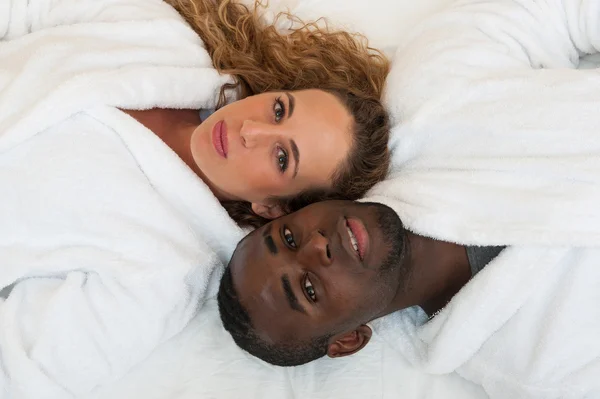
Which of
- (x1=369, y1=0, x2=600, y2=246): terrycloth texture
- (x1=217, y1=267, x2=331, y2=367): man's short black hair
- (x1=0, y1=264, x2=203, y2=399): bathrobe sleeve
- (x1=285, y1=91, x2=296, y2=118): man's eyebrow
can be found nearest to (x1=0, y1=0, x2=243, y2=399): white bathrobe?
(x1=0, y1=264, x2=203, y2=399): bathrobe sleeve

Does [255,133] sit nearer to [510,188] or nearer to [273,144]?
Result: [273,144]

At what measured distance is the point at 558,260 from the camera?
1057 millimetres

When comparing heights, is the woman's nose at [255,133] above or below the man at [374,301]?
above

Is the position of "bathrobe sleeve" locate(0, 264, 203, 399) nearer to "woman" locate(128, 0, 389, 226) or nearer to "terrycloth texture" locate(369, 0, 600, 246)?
"woman" locate(128, 0, 389, 226)

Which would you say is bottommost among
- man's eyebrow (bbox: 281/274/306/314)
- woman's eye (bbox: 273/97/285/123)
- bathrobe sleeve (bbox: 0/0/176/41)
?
man's eyebrow (bbox: 281/274/306/314)

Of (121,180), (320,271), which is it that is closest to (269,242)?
(320,271)

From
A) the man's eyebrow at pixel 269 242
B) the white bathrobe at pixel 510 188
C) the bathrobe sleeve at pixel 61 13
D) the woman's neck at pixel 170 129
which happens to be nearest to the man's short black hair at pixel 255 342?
the man's eyebrow at pixel 269 242

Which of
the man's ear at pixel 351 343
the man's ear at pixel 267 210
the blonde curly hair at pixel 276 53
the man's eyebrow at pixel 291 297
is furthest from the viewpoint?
the blonde curly hair at pixel 276 53

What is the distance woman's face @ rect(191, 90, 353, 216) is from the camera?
1174mm

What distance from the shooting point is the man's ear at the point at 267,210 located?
1280 mm

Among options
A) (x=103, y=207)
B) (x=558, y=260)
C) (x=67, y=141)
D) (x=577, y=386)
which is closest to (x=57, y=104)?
(x=67, y=141)

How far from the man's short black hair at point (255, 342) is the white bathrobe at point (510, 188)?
217 millimetres

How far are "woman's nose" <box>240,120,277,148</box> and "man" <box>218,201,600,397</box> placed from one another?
0.17m

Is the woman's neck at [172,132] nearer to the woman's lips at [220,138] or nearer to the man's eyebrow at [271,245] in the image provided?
the woman's lips at [220,138]
